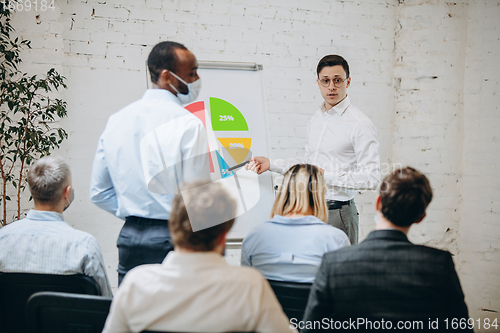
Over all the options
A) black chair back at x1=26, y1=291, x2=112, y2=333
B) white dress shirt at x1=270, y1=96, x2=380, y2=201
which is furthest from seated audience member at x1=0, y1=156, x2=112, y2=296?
white dress shirt at x1=270, y1=96, x2=380, y2=201

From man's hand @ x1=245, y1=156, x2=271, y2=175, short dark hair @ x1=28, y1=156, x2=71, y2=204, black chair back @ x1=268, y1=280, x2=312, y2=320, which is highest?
short dark hair @ x1=28, y1=156, x2=71, y2=204

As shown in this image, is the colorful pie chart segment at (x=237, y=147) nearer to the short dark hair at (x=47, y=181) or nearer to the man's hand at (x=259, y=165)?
the man's hand at (x=259, y=165)

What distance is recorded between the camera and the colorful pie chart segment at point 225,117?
2.27 m

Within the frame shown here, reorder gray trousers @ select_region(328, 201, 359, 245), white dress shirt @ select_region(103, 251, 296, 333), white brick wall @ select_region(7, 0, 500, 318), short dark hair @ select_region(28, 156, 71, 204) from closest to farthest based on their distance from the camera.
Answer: white dress shirt @ select_region(103, 251, 296, 333) < short dark hair @ select_region(28, 156, 71, 204) < gray trousers @ select_region(328, 201, 359, 245) < white brick wall @ select_region(7, 0, 500, 318)

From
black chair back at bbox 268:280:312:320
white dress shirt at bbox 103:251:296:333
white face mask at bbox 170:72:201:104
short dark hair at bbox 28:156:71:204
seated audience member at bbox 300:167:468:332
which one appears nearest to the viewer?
white dress shirt at bbox 103:251:296:333

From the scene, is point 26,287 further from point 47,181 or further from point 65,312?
point 47,181

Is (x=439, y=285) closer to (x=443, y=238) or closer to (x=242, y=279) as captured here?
(x=242, y=279)

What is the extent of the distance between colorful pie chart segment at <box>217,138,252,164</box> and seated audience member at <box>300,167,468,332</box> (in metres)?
1.17

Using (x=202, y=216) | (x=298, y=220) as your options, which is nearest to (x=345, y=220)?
(x=298, y=220)

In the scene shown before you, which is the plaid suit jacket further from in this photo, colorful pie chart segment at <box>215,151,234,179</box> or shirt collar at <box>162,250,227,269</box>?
colorful pie chart segment at <box>215,151,234,179</box>

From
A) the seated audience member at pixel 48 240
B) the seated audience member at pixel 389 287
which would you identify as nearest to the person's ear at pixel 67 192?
the seated audience member at pixel 48 240

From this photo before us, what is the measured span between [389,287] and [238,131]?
1418 mm

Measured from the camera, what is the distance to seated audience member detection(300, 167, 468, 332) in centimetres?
106

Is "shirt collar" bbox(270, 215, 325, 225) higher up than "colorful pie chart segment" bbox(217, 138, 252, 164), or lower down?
lower down
